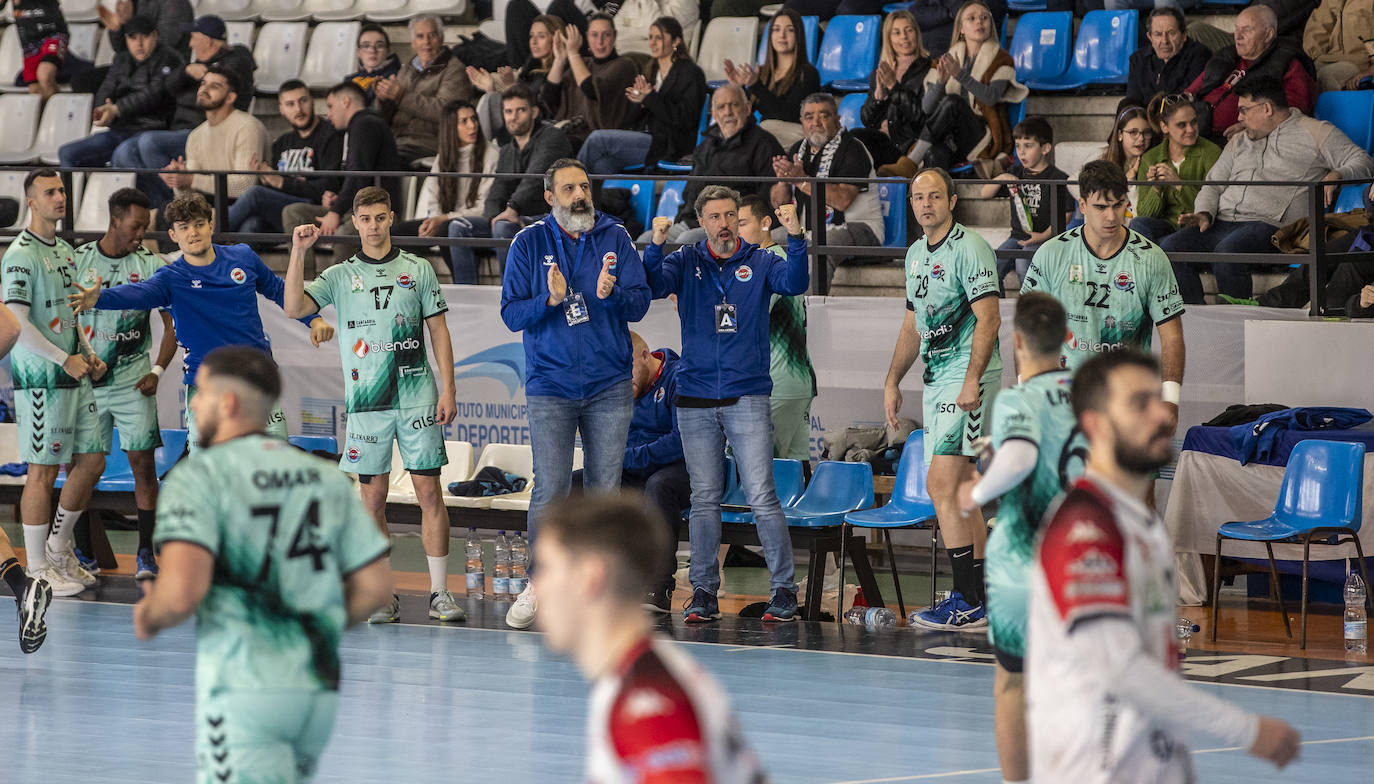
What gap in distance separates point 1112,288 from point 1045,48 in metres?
5.60

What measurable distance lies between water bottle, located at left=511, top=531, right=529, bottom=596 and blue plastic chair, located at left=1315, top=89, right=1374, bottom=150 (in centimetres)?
600

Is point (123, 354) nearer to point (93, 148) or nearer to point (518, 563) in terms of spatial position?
point (518, 563)

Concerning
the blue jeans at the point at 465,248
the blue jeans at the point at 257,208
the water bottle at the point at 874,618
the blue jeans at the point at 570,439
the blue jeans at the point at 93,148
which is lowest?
the water bottle at the point at 874,618

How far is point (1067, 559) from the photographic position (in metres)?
3.19

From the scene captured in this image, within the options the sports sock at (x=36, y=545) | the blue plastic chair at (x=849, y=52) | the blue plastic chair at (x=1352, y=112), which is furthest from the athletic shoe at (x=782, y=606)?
the blue plastic chair at (x=849, y=52)

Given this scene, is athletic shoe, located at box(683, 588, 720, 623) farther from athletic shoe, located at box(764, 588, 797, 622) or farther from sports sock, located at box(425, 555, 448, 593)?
sports sock, located at box(425, 555, 448, 593)

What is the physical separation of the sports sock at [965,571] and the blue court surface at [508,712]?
15.1 inches

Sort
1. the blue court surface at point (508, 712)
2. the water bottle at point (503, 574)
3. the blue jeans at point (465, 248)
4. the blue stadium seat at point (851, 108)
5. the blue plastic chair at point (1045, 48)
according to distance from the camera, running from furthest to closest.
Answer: the blue stadium seat at point (851, 108), the blue plastic chair at point (1045, 48), the blue jeans at point (465, 248), the water bottle at point (503, 574), the blue court surface at point (508, 712)

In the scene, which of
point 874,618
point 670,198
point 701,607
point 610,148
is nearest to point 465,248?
point 610,148

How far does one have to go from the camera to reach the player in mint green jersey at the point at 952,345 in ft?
26.9

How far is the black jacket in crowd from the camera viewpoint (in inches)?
594

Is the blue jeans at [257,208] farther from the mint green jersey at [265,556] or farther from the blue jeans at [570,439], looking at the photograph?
the mint green jersey at [265,556]

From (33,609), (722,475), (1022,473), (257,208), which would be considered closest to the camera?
(1022,473)

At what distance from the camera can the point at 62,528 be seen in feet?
32.4
